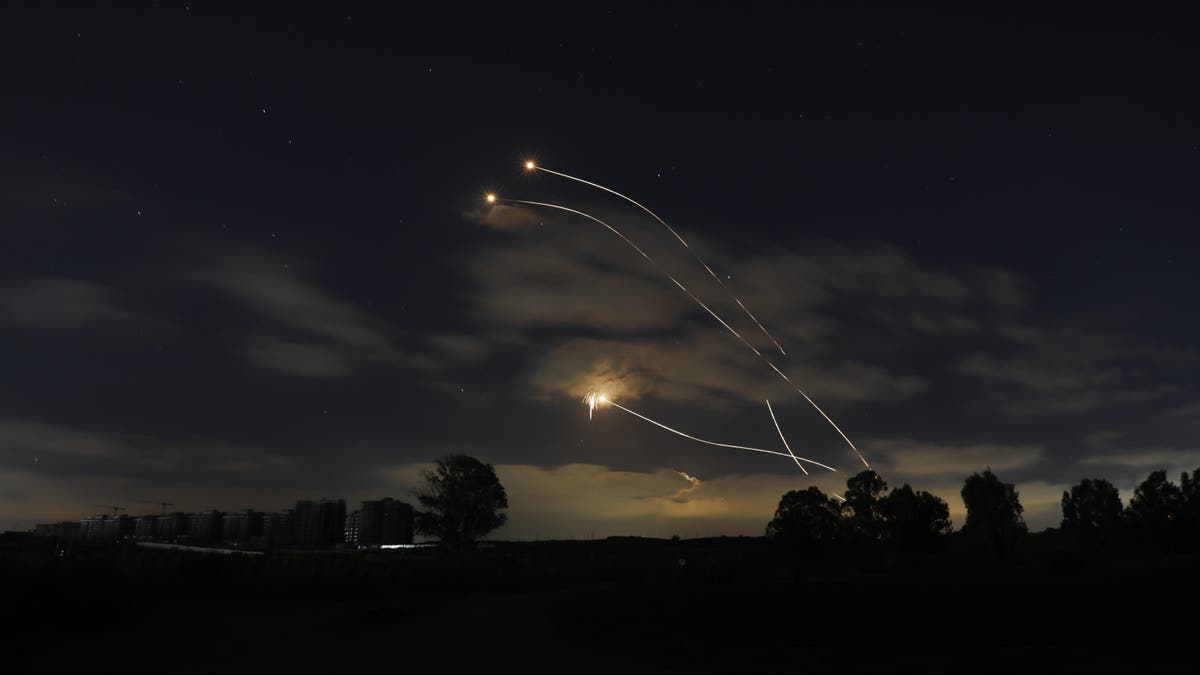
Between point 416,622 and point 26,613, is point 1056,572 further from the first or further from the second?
point 26,613

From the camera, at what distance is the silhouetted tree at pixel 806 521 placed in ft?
359

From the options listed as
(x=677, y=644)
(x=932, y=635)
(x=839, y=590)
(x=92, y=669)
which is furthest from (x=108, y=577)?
(x=839, y=590)

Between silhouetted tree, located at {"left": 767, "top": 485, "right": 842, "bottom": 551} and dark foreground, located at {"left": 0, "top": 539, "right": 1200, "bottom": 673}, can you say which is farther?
silhouetted tree, located at {"left": 767, "top": 485, "right": 842, "bottom": 551}

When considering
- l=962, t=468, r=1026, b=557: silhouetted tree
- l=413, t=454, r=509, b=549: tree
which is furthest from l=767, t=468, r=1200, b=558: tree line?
l=413, t=454, r=509, b=549: tree

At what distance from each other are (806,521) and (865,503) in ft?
40.5

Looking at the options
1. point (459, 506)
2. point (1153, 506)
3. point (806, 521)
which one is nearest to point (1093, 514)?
point (1153, 506)

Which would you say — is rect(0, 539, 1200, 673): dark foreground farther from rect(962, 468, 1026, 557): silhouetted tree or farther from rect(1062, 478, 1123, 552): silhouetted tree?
rect(1062, 478, 1123, 552): silhouetted tree

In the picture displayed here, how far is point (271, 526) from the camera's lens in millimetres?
191500

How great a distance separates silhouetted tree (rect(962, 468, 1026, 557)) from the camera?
4023 inches

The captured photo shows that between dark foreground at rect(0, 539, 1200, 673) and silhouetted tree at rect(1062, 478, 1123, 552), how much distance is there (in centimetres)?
8155

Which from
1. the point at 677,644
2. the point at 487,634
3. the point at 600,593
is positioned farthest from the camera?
the point at 600,593

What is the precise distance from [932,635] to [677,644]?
13620 millimetres

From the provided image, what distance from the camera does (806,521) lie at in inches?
4392

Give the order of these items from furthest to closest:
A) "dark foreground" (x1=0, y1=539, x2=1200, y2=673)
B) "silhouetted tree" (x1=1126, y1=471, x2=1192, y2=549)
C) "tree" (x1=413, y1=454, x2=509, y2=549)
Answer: "silhouetted tree" (x1=1126, y1=471, x2=1192, y2=549), "tree" (x1=413, y1=454, x2=509, y2=549), "dark foreground" (x1=0, y1=539, x2=1200, y2=673)
